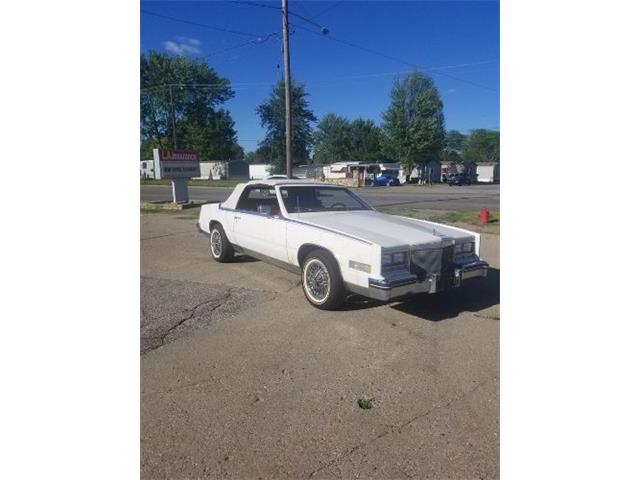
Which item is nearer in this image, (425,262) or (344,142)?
(425,262)

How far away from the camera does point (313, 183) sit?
18.5 ft

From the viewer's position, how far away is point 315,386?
2.88 metres

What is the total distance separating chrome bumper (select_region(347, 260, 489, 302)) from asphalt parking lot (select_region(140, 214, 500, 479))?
34 cm

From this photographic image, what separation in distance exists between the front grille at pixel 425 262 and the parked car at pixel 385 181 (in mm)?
41737

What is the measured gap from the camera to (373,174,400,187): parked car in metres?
45.6

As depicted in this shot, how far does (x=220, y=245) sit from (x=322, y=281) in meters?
2.79

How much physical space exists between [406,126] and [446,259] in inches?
1720

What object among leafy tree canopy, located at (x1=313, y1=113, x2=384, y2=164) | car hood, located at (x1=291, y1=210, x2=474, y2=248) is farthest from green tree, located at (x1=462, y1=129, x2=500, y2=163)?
car hood, located at (x1=291, y1=210, x2=474, y2=248)

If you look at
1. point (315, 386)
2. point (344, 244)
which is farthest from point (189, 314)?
point (315, 386)

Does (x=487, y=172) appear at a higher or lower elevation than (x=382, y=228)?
higher

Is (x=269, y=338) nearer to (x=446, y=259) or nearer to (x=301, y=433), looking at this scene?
(x=301, y=433)

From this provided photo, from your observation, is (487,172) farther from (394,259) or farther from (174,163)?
(394,259)

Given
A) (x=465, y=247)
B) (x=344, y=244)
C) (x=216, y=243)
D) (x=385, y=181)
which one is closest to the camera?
(x=344, y=244)

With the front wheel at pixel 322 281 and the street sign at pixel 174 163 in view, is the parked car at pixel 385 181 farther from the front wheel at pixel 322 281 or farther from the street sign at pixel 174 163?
the front wheel at pixel 322 281
